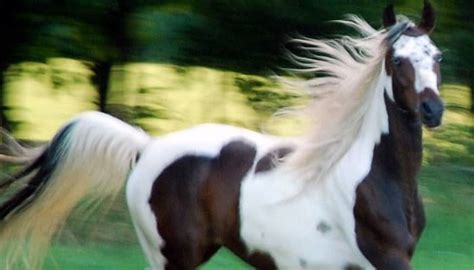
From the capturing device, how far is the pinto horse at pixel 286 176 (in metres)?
5.34

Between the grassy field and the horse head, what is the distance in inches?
116

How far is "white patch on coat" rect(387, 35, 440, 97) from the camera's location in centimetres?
517

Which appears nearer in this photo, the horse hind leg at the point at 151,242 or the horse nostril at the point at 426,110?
the horse nostril at the point at 426,110

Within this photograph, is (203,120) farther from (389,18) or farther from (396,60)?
(396,60)

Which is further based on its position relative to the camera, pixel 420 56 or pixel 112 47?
pixel 112 47

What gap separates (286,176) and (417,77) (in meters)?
0.77

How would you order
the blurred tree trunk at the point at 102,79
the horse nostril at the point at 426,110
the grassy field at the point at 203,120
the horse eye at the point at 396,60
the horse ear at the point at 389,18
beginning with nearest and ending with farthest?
the horse nostril at the point at 426,110 → the horse eye at the point at 396,60 → the horse ear at the point at 389,18 → the grassy field at the point at 203,120 → the blurred tree trunk at the point at 102,79

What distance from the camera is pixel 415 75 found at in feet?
17.0

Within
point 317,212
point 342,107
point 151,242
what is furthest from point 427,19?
point 151,242

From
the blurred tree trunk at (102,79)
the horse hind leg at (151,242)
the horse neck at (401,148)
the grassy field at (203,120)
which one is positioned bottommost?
the grassy field at (203,120)

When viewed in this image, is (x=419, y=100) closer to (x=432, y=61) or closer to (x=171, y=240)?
Result: (x=432, y=61)

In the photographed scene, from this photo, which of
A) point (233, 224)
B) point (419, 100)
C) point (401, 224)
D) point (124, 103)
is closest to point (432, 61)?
point (419, 100)

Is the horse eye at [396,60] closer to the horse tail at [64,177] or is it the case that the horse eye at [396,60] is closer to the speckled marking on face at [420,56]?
the speckled marking on face at [420,56]

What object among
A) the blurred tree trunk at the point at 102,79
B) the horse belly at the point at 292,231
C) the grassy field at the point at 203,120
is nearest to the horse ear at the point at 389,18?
the horse belly at the point at 292,231
